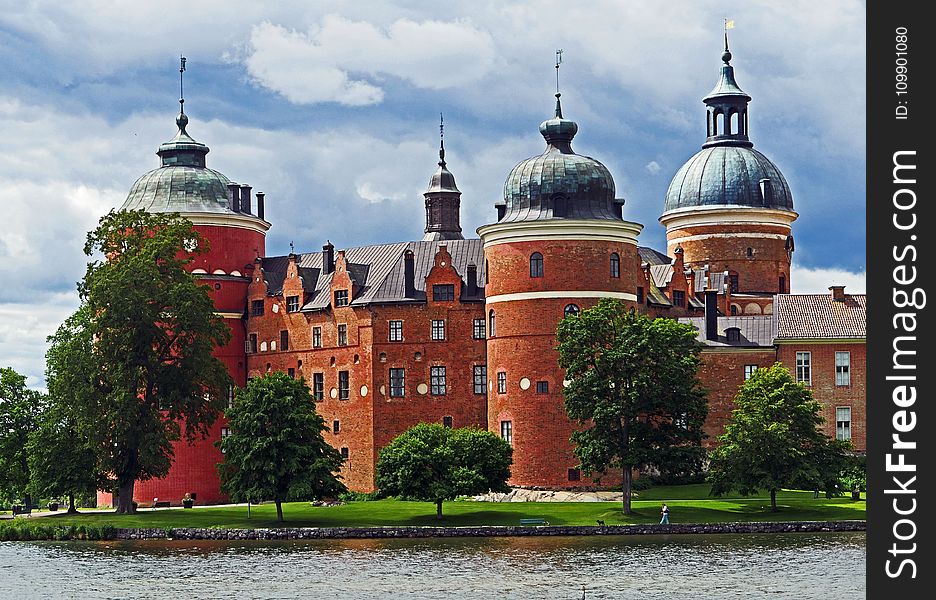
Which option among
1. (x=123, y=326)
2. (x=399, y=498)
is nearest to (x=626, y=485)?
(x=399, y=498)

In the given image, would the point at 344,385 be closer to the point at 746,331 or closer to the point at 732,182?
the point at 746,331

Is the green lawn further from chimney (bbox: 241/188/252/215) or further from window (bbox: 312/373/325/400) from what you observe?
chimney (bbox: 241/188/252/215)

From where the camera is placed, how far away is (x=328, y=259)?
96.9 meters

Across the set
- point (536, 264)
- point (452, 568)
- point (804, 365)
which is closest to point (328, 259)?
point (536, 264)

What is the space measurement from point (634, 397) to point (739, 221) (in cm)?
3451

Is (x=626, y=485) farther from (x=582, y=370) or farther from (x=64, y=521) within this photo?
(x=64, y=521)

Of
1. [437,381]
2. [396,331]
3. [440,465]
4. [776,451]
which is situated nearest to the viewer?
[776,451]

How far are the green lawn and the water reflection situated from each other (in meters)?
4.44

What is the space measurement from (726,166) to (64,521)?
49.2 metres

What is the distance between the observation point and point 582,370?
250 ft

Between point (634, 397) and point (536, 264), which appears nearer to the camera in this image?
point (634, 397)

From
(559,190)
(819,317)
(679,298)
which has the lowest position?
(819,317)

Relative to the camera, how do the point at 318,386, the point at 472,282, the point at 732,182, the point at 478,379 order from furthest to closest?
the point at 732,182 < the point at 318,386 < the point at 472,282 < the point at 478,379

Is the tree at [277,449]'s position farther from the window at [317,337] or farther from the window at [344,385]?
the window at [317,337]
